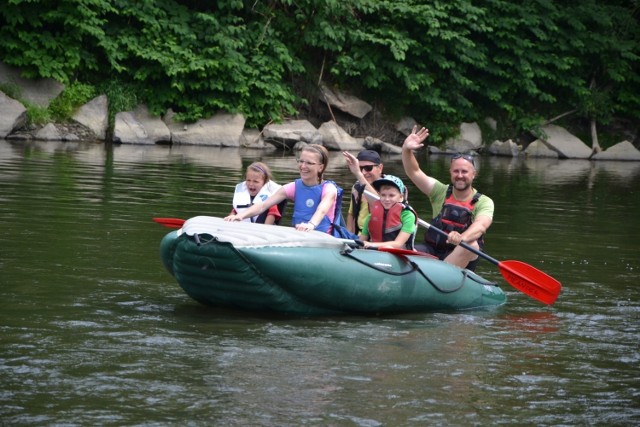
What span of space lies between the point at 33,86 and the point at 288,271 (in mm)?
15075

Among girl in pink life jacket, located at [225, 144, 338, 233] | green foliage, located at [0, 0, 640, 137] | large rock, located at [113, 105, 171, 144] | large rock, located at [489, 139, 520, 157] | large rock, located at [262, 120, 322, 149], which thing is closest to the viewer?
girl in pink life jacket, located at [225, 144, 338, 233]

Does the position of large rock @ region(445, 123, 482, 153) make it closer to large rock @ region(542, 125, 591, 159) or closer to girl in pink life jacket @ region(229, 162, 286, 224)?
large rock @ region(542, 125, 591, 159)

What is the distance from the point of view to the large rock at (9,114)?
18.3m

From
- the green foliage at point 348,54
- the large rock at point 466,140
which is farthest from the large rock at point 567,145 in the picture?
the large rock at point 466,140

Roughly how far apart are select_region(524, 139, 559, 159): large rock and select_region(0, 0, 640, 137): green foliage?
0.53 metres

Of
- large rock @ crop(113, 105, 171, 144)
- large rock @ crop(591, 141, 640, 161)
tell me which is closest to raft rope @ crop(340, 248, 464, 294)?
large rock @ crop(113, 105, 171, 144)

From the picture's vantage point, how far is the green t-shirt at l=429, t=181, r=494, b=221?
6.72 meters

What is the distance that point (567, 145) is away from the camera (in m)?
24.3

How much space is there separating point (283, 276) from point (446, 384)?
4.09 ft

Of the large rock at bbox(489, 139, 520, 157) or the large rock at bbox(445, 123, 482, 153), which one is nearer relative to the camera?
the large rock at bbox(445, 123, 482, 153)

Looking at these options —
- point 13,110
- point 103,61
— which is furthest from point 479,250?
point 103,61

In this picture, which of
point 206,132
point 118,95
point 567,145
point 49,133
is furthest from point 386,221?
point 567,145

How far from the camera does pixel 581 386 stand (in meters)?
4.73

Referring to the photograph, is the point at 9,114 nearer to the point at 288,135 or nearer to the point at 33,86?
the point at 33,86
